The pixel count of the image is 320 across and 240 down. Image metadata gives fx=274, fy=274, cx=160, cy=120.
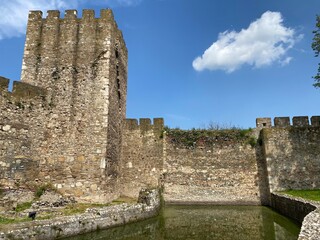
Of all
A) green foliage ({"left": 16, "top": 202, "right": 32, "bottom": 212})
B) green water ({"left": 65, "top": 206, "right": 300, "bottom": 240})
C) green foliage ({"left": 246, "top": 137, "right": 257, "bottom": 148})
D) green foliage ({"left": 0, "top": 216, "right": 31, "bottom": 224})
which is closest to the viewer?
green foliage ({"left": 0, "top": 216, "right": 31, "bottom": 224})

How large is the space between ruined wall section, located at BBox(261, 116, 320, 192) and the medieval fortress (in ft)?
0.18

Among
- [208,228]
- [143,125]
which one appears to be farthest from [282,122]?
[208,228]

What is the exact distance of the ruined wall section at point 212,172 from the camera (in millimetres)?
15930

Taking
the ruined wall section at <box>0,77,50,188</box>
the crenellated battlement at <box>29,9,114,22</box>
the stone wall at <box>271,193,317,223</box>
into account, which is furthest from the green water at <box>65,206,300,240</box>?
the crenellated battlement at <box>29,9,114,22</box>

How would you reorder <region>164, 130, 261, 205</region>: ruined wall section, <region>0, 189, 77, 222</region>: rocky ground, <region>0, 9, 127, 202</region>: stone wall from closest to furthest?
<region>0, 189, 77, 222</region>: rocky ground
<region>0, 9, 127, 202</region>: stone wall
<region>164, 130, 261, 205</region>: ruined wall section

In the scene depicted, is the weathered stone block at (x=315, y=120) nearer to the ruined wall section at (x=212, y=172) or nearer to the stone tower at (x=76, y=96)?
the ruined wall section at (x=212, y=172)

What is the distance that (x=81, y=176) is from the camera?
1201 centimetres

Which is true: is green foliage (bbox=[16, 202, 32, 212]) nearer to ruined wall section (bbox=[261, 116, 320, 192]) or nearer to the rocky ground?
the rocky ground

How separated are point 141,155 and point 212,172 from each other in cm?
438

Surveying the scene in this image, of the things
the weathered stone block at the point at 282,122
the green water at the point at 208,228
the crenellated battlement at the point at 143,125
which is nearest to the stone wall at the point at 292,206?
the green water at the point at 208,228

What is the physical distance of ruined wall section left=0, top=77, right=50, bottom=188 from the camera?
35.2 ft

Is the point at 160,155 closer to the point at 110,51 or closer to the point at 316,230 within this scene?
the point at 110,51

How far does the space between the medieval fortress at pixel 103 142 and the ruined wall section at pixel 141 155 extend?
6 centimetres

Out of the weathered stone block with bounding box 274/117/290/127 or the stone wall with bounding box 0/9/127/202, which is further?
the weathered stone block with bounding box 274/117/290/127
